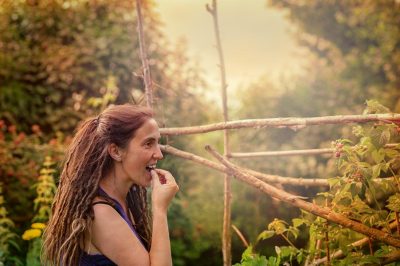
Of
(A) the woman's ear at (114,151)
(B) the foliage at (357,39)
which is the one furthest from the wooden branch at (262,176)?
(B) the foliage at (357,39)

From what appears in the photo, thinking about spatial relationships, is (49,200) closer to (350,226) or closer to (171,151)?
(171,151)

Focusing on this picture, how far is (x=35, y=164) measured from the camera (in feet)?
22.1

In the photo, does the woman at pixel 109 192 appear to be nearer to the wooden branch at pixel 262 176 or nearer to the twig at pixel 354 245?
the wooden branch at pixel 262 176

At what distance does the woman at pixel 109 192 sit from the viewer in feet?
7.70

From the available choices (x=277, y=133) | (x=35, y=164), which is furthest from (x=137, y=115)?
(x=277, y=133)

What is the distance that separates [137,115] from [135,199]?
0.53m

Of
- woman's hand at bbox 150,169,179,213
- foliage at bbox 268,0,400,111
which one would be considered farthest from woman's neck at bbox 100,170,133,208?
foliage at bbox 268,0,400,111

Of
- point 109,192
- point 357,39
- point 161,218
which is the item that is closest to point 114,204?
point 109,192

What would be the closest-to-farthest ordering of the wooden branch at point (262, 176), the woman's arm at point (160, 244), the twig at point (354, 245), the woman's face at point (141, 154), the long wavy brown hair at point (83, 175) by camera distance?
the woman's arm at point (160, 244) → the long wavy brown hair at point (83, 175) → the woman's face at point (141, 154) → the twig at point (354, 245) → the wooden branch at point (262, 176)

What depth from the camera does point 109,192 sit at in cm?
259

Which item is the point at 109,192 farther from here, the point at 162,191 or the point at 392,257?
the point at 392,257

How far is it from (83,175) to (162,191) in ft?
1.19

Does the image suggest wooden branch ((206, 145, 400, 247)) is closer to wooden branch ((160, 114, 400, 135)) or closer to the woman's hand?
wooden branch ((160, 114, 400, 135))

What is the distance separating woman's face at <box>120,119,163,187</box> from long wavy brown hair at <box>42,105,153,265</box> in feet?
0.09
